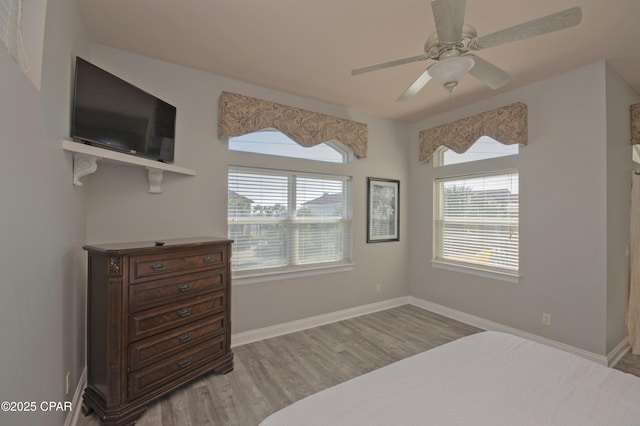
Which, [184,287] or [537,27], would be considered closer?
[537,27]

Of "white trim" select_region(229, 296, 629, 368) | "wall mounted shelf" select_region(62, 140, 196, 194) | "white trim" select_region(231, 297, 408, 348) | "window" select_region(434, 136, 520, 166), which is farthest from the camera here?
"window" select_region(434, 136, 520, 166)

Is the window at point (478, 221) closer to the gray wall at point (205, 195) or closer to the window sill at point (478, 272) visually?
the window sill at point (478, 272)

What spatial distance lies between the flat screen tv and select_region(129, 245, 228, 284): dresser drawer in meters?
0.86

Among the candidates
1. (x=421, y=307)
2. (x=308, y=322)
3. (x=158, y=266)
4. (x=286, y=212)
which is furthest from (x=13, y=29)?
(x=421, y=307)

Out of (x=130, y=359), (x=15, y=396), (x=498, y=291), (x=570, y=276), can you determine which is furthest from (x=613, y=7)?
(x=130, y=359)

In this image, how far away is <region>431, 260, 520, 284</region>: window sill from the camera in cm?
328

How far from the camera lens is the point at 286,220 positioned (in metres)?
3.46

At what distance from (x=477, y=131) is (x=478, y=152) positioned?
0.97ft

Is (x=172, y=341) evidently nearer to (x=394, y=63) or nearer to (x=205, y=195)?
(x=205, y=195)

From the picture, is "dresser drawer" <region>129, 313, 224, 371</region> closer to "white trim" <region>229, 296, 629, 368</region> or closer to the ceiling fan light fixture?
"white trim" <region>229, 296, 629, 368</region>

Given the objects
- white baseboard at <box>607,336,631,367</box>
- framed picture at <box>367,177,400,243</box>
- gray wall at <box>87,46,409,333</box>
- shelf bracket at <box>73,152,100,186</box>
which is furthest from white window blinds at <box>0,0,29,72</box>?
white baseboard at <box>607,336,631,367</box>

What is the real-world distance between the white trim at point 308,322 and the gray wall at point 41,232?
4.55 ft

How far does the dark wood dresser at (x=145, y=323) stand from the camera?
187cm

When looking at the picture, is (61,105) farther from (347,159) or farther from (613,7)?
(613,7)
